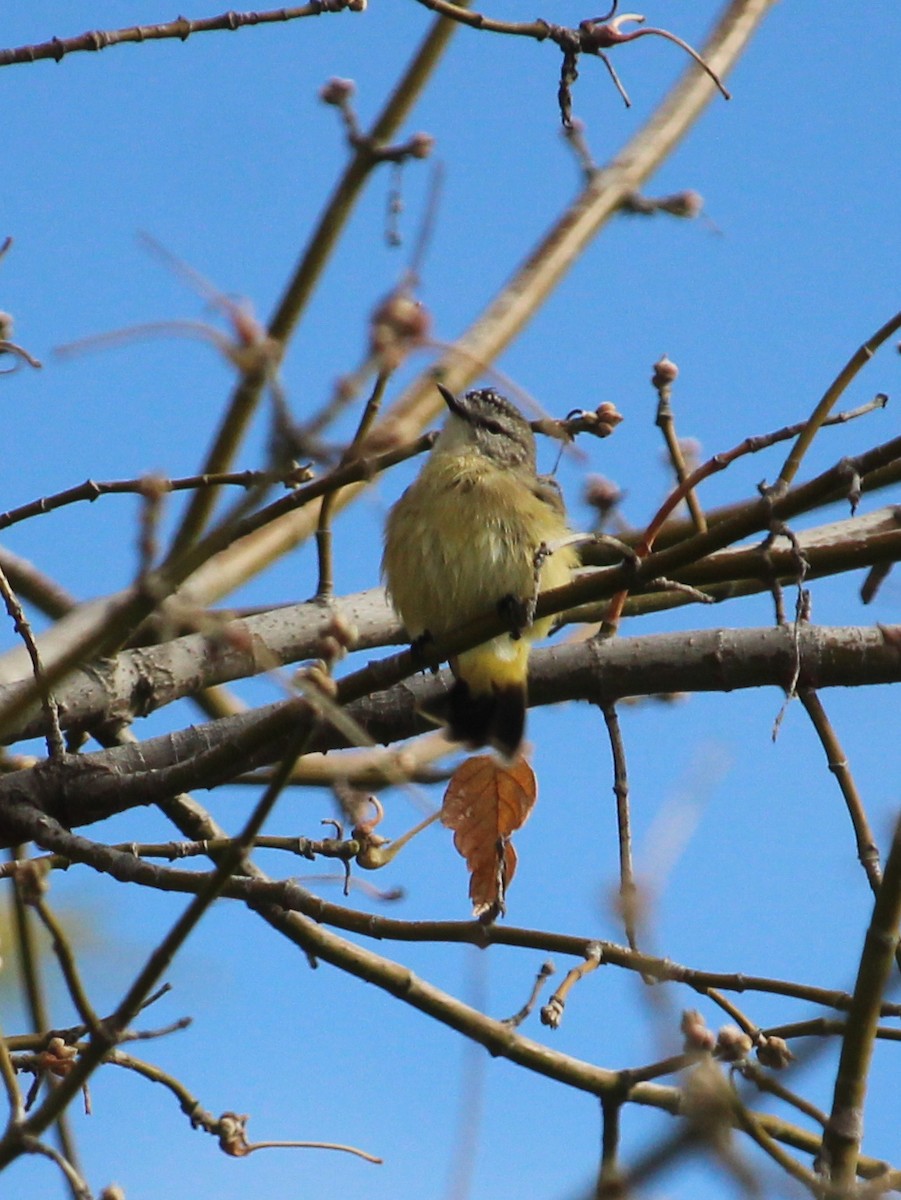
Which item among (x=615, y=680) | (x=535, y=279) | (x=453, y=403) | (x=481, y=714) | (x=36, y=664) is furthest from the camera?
(x=535, y=279)

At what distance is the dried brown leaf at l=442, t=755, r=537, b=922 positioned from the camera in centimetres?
325

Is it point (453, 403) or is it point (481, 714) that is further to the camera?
point (453, 403)

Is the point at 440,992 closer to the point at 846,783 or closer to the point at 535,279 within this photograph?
the point at 846,783

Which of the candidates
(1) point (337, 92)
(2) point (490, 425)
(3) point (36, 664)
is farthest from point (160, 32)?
(2) point (490, 425)

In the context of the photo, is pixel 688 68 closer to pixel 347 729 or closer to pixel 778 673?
pixel 778 673

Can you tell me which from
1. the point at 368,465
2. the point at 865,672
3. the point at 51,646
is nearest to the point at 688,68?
the point at 865,672

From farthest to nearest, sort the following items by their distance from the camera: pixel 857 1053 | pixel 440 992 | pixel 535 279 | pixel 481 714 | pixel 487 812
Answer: pixel 535 279 < pixel 481 714 < pixel 487 812 < pixel 440 992 < pixel 857 1053

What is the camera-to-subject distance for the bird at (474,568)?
4172mm

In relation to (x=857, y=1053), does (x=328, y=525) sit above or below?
above

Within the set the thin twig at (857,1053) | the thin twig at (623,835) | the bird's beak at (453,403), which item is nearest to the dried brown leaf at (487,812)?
the thin twig at (623,835)

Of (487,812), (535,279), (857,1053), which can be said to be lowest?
(857,1053)

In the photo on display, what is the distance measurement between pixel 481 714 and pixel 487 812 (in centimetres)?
92

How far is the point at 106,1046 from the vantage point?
205 cm

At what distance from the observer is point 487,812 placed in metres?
3.34
